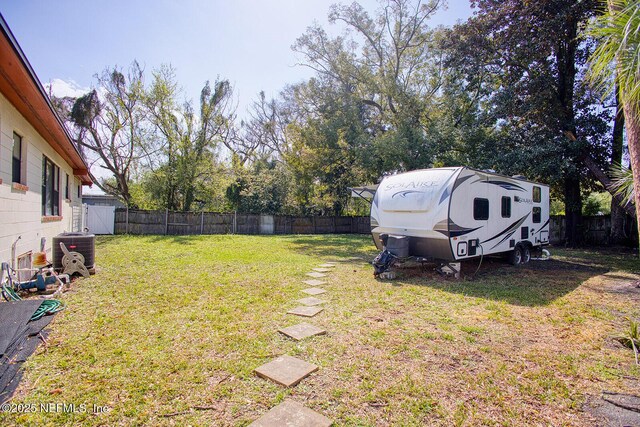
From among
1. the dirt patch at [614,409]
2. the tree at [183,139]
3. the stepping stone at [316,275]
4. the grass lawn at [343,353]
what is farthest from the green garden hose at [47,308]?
the tree at [183,139]

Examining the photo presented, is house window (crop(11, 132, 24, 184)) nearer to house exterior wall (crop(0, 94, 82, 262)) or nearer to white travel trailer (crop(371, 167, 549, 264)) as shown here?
house exterior wall (crop(0, 94, 82, 262))

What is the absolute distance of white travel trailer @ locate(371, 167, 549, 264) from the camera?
254 inches

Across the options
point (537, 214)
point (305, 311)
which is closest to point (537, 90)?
point (537, 214)

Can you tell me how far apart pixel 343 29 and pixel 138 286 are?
18.0 m

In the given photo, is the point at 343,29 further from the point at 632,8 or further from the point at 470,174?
the point at 632,8

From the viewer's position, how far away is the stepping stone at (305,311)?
426cm

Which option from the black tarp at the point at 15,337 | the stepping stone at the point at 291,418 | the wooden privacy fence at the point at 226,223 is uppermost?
the wooden privacy fence at the point at 226,223

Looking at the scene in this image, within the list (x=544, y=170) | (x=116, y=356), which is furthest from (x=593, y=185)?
(x=116, y=356)

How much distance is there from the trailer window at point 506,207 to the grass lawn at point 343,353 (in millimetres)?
2279

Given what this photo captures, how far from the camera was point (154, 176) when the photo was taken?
1839 cm

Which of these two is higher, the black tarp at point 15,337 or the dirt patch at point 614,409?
the black tarp at point 15,337

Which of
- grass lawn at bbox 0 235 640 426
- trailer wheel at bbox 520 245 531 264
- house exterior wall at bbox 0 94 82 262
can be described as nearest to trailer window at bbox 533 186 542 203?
trailer wheel at bbox 520 245 531 264

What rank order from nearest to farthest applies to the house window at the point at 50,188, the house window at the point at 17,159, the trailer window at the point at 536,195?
the house window at the point at 17,159, the house window at the point at 50,188, the trailer window at the point at 536,195

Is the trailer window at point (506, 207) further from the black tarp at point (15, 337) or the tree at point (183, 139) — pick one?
the tree at point (183, 139)
